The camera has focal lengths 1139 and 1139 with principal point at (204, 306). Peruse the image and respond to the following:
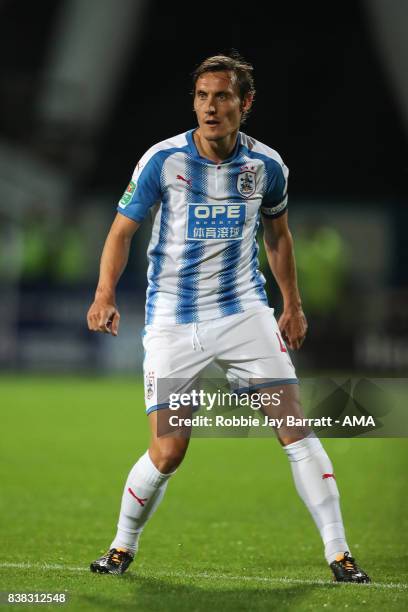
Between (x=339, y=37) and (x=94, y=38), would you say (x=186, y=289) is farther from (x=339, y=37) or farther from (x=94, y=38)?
(x=339, y=37)

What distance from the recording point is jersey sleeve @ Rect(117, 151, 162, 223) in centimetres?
502

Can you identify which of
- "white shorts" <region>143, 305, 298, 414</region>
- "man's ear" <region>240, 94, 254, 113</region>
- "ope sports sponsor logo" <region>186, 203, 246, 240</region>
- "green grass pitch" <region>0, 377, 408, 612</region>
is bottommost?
"green grass pitch" <region>0, 377, 408, 612</region>

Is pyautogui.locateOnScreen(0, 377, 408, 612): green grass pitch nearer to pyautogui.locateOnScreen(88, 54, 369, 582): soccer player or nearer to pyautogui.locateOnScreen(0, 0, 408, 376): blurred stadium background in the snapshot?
pyautogui.locateOnScreen(88, 54, 369, 582): soccer player

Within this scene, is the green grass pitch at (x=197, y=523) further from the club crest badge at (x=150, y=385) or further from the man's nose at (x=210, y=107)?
the man's nose at (x=210, y=107)

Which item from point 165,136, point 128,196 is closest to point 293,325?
point 128,196

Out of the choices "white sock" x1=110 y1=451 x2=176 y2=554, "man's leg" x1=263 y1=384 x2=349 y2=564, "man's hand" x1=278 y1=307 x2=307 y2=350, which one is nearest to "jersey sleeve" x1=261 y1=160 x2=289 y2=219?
"man's hand" x1=278 y1=307 x2=307 y2=350

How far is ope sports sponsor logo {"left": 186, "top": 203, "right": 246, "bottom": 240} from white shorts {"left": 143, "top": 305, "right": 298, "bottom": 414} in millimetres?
376

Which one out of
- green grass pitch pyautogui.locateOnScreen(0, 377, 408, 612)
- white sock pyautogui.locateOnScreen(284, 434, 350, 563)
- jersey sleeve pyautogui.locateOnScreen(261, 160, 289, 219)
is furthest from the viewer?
jersey sleeve pyautogui.locateOnScreen(261, 160, 289, 219)

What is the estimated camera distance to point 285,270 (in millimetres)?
5359

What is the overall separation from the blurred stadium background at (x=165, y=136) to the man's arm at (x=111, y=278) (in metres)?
11.0

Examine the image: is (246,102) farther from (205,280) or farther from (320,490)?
(320,490)

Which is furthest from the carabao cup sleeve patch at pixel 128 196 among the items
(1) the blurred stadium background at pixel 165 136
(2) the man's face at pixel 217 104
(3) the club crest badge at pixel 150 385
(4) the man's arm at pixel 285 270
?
(1) the blurred stadium background at pixel 165 136

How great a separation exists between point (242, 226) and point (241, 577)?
1.59 m

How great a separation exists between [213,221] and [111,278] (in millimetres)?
519
